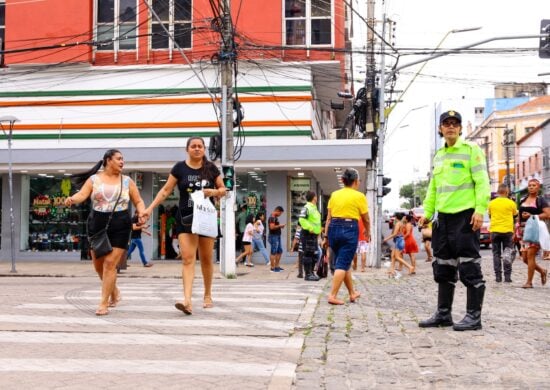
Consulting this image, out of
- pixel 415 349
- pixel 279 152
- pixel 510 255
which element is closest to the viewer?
pixel 415 349

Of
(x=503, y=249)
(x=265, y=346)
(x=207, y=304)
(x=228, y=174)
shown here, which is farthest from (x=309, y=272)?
(x=265, y=346)

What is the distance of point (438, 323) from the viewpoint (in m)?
6.55

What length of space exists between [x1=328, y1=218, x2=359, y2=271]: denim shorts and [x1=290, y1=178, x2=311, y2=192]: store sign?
44.4 ft

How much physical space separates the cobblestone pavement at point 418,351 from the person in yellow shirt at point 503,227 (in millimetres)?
4407

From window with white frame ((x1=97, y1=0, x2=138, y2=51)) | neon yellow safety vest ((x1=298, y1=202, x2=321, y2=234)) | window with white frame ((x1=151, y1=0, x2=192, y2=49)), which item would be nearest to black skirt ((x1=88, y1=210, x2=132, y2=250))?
neon yellow safety vest ((x1=298, y1=202, x2=321, y2=234))

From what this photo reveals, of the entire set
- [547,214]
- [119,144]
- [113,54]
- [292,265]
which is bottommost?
→ [292,265]

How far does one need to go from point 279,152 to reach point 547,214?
10502 mm

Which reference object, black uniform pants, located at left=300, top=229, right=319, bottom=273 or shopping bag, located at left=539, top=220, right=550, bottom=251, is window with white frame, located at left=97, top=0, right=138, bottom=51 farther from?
shopping bag, located at left=539, top=220, right=550, bottom=251

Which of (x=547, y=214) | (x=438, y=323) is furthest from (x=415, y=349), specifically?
(x=547, y=214)

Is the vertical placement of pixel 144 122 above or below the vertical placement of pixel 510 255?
above

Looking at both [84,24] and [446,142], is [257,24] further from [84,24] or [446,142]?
[446,142]

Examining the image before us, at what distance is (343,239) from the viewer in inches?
335

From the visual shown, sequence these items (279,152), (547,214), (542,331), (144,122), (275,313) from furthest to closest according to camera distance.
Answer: (144,122) < (279,152) < (547,214) < (275,313) < (542,331)

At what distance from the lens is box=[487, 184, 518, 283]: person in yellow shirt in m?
12.7
